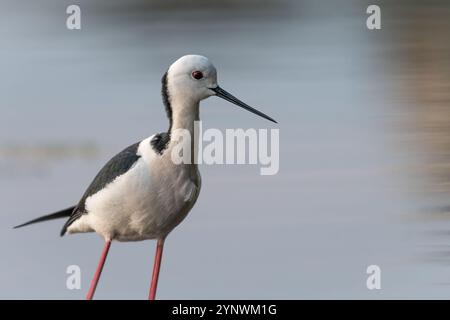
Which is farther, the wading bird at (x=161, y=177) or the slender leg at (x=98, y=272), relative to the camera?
the slender leg at (x=98, y=272)

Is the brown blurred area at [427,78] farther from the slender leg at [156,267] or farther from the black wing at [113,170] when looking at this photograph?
the black wing at [113,170]

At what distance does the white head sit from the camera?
18.8ft

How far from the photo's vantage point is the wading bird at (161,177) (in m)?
5.70

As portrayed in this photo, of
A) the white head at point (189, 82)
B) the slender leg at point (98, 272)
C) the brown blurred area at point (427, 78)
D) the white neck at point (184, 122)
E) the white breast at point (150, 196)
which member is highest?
the brown blurred area at point (427, 78)

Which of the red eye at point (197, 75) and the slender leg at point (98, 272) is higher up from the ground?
the red eye at point (197, 75)

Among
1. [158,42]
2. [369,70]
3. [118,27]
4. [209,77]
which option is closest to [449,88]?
[369,70]

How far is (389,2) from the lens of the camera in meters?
14.4

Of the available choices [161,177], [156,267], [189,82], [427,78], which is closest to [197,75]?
[189,82]

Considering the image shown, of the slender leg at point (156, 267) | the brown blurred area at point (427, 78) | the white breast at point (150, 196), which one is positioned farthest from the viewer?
the brown blurred area at point (427, 78)

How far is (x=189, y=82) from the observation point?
575cm

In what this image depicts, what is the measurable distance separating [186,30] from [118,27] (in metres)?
0.75

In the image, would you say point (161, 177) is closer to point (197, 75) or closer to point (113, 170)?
point (113, 170)

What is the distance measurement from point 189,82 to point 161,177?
427mm

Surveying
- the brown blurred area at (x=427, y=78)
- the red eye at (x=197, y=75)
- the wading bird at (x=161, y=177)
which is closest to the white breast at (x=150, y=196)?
the wading bird at (x=161, y=177)
